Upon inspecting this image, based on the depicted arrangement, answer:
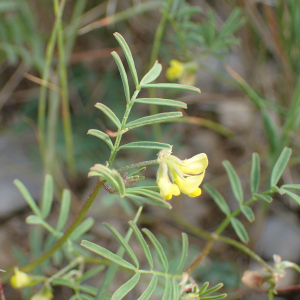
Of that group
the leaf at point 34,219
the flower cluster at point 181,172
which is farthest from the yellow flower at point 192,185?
the leaf at point 34,219

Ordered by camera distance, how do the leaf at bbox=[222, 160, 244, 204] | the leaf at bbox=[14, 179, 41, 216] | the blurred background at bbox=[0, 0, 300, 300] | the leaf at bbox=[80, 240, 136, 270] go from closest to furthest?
the leaf at bbox=[80, 240, 136, 270]
the leaf at bbox=[14, 179, 41, 216]
the leaf at bbox=[222, 160, 244, 204]
the blurred background at bbox=[0, 0, 300, 300]

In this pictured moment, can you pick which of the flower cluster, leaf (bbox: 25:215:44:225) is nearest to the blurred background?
leaf (bbox: 25:215:44:225)

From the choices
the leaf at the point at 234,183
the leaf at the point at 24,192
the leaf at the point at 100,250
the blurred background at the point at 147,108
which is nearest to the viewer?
the leaf at the point at 100,250

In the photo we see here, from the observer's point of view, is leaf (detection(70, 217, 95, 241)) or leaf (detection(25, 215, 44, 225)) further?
leaf (detection(70, 217, 95, 241))

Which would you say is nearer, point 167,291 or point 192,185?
point 192,185

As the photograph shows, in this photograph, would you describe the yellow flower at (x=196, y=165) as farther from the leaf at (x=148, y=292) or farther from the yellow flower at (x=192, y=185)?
the leaf at (x=148, y=292)

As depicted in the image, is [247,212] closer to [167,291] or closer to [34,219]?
[167,291]

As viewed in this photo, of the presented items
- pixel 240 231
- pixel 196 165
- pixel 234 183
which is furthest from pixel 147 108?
pixel 196 165

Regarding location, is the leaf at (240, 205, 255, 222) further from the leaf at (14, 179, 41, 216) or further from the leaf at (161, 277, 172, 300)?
the leaf at (14, 179, 41, 216)
